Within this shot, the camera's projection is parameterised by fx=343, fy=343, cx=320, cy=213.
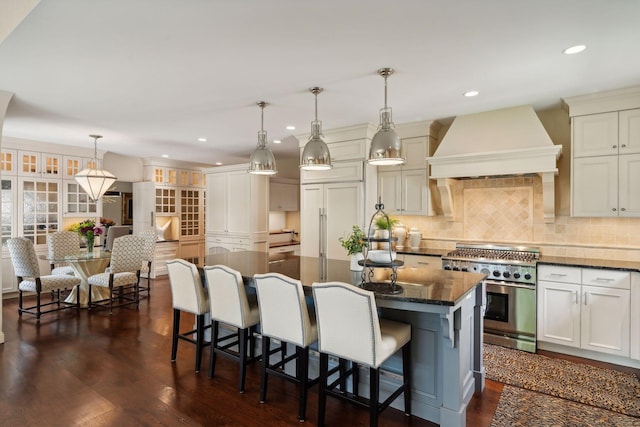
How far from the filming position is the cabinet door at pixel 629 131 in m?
3.33

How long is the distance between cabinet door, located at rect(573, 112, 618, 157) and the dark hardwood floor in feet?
8.43

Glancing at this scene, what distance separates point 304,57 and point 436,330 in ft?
7.40

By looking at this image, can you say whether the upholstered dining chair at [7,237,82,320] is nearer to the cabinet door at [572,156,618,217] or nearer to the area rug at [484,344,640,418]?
the area rug at [484,344,640,418]

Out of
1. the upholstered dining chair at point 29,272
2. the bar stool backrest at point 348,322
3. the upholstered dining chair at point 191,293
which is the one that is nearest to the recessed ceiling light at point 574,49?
the bar stool backrest at point 348,322

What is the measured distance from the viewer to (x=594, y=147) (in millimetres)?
3527

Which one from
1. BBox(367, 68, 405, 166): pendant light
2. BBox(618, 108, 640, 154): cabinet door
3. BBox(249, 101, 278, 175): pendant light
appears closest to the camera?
BBox(367, 68, 405, 166): pendant light

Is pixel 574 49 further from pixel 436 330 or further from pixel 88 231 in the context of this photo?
pixel 88 231

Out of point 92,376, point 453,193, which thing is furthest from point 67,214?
point 453,193

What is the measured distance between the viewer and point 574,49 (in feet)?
8.23

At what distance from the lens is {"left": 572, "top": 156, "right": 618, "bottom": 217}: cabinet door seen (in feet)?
11.3

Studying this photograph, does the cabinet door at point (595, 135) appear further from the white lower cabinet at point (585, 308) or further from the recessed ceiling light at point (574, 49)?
the recessed ceiling light at point (574, 49)

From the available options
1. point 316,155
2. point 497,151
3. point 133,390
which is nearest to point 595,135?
point 497,151

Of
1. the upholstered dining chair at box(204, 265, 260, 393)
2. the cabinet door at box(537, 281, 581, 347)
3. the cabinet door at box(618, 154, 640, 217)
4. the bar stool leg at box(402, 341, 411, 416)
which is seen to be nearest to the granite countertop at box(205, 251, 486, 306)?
the upholstered dining chair at box(204, 265, 260, 393)

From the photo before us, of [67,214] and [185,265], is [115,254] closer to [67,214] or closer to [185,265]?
[67,214]
